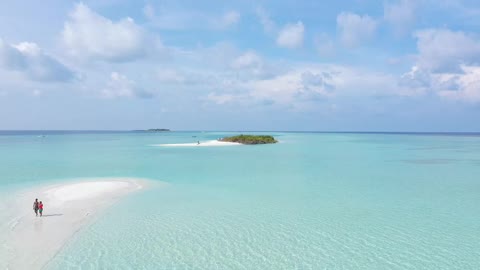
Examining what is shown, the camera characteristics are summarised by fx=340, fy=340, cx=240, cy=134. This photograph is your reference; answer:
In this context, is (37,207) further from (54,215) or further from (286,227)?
(286,227)

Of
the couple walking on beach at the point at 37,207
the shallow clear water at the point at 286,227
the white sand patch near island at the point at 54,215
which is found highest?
the couple walking on beach at the point at 37,207

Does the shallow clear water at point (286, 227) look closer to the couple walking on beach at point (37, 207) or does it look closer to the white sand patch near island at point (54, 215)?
the white sand patch near island at point (54, 215)

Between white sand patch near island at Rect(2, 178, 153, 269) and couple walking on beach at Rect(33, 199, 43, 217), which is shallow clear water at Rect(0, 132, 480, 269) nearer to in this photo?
white sand patch near island at Rect(2, 178, 153, 269)

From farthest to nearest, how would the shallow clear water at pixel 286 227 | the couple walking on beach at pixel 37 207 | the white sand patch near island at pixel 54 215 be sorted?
the couple walking on beach at pixel 37 207, the white sand patch near island at pixel 54 215, the shallow clear water at pixel 286 227

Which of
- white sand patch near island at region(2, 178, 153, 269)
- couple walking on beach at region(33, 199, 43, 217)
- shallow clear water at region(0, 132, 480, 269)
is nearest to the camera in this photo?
shallow clear water at region(0, 132, 480, 269)

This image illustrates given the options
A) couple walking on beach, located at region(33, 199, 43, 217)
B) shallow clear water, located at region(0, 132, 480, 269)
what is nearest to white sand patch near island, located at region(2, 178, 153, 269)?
couple walking on beach, located at region(33, 199, 43, 217)

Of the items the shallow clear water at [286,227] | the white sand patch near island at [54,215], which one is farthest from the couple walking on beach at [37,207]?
the shallow clear water at [286,227]

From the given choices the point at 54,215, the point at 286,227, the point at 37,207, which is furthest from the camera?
the point at 54,215

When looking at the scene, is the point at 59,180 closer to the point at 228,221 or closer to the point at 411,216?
the point at 228,221

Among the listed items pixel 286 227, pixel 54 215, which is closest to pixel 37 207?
pixel 54 215

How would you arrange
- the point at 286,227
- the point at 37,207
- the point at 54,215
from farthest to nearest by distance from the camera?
the point at 54,215 < the point at 37,207 < the point at 286,227
